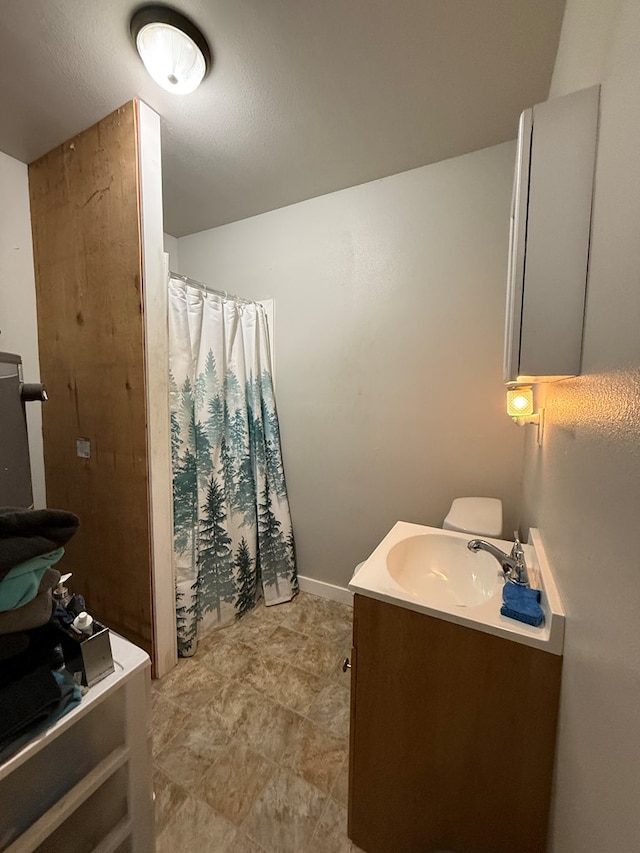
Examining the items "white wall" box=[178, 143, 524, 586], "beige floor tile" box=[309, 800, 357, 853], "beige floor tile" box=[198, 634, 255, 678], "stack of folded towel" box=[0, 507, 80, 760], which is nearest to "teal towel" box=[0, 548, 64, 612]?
"stack of folded towel" box=[0, 507, 80, 760]

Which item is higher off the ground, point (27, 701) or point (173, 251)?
point (173, 251)

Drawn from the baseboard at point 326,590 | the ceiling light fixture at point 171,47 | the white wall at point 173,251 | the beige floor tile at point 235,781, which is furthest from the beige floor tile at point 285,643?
the white wall at point 173,251

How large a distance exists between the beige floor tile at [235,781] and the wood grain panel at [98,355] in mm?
609

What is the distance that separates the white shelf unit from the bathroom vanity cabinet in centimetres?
56

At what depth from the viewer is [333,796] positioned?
1139 millimetres

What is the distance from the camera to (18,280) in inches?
67.6

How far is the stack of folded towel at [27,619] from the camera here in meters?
0.51

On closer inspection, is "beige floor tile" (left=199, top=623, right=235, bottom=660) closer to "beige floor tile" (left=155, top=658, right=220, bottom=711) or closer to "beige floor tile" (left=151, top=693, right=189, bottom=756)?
"beige floor tile" (left=155, top=658, right=220, bottom=711)

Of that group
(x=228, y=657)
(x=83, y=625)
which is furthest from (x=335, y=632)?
(x=83, y=625)

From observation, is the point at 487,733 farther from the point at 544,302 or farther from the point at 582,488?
the point at 544,302

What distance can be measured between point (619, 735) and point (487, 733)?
564 mm

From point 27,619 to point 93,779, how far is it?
396 millimetres

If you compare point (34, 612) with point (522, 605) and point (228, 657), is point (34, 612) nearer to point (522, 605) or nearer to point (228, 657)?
point (522, 605)

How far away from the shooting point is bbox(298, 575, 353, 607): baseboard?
7.11 ft
